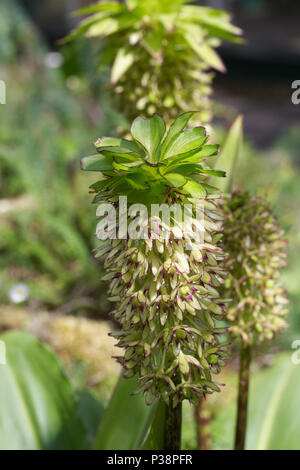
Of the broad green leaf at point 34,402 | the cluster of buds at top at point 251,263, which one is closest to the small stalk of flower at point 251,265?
the cluster of buds at top at point 251,263

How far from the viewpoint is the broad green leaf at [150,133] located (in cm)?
57

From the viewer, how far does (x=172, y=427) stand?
26.9 inches

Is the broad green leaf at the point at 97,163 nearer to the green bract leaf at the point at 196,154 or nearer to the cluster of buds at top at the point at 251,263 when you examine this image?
the green bract leaf at the point at 196,154

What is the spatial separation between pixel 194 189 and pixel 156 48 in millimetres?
473

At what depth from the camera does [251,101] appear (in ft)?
18.1

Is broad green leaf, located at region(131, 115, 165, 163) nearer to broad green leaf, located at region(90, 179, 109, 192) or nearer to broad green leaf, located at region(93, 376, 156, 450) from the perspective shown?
broad green leaf, located at region(90, 179, 109, 192)

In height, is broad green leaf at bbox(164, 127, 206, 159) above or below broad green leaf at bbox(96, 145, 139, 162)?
above

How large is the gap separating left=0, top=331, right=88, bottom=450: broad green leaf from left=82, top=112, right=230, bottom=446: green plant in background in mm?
454

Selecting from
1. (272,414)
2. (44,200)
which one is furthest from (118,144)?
(44,200)

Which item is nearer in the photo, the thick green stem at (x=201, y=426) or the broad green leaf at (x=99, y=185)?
the broad green leaf at (x=99, y=185)

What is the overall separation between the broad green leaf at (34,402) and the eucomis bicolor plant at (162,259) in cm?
46

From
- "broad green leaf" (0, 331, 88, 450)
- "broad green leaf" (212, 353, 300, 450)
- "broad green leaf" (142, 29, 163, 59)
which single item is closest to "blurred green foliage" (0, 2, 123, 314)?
"broad green leaf" (0, 331, 88, 450)

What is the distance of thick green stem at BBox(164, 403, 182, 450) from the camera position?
68 centimetres

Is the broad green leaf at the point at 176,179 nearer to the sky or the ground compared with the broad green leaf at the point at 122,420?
nearer to the sky
